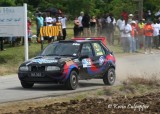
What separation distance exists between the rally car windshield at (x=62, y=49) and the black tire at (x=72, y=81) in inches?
31.5

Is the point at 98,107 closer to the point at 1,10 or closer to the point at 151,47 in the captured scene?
the point at 1,10

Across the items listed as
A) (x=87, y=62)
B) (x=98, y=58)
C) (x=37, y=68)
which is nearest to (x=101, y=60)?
(x=98, y=58)

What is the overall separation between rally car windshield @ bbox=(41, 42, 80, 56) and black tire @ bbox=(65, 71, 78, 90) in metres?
0.80

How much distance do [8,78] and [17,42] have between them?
34.4 feet

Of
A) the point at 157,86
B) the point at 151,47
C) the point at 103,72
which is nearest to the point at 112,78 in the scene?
the point at 103,72

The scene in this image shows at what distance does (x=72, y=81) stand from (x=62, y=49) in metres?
1.40

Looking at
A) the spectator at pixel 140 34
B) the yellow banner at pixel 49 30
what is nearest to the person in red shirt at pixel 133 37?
the spectator at pixel 140 34

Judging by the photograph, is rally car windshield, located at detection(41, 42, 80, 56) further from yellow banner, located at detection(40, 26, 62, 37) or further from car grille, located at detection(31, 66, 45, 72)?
yellow banner, located at detection(40, 26, 62, 37)

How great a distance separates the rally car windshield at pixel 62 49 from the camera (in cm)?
1741

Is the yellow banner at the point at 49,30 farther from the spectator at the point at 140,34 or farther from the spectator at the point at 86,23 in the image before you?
Answer: the spectator at the point at 140,34

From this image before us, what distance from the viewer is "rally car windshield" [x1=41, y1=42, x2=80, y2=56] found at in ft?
57.1

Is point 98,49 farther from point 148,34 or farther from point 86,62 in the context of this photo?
point 148,34

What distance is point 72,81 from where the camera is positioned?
1672cm

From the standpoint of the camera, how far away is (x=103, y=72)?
1825 cm
